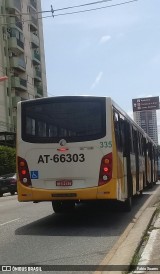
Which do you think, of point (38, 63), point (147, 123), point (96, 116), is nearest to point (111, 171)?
point (96, 116)

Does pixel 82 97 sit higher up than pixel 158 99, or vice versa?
pixel 158 99

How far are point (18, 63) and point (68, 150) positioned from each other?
53570 millimetres

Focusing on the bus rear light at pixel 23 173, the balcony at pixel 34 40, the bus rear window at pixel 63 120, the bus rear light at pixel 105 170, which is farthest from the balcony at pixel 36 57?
the bus rear light at pixel 105 170

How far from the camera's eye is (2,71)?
61188 millimetres

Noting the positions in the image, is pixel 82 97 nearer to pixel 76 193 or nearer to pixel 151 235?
Answer: pixel 76 193

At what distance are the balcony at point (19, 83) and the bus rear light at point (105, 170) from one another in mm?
53010

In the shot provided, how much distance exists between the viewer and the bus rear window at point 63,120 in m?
12.5

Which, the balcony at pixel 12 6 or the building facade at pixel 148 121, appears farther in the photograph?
the balcony at pixel 12 6

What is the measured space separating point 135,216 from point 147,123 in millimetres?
40197

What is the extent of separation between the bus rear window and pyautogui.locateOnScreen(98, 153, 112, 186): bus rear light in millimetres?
556

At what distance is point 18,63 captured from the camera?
6456 centimetres

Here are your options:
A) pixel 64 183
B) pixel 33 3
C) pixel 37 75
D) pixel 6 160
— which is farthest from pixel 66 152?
pixel 33 3

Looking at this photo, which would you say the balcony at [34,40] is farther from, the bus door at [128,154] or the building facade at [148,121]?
the bus door at [128,154]

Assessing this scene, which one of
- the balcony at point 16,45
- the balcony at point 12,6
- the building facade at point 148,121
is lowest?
the building facade at point 148,121
